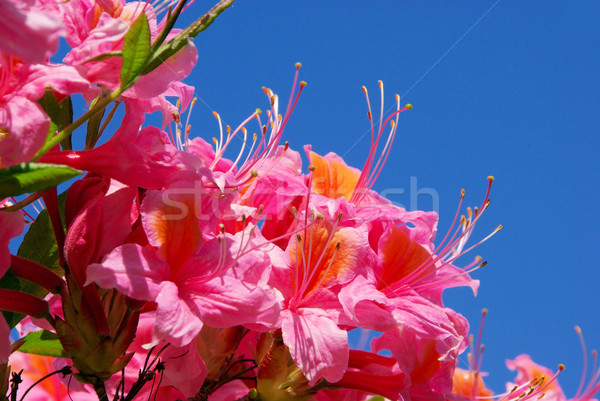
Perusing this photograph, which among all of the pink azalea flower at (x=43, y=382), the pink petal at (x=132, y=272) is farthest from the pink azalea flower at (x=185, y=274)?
the pink azalea flower at (x=43, y=382)

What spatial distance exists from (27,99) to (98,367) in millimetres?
453

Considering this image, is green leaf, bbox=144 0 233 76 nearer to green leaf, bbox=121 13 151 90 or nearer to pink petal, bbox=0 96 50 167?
green leaf, bbox=121 13 151 90

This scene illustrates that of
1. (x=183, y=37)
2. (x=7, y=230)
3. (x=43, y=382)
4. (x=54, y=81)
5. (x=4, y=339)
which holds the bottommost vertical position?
(x=43, y=382)

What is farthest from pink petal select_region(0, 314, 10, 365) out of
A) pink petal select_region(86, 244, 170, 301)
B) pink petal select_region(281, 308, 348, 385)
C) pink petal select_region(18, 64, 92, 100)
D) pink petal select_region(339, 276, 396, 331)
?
pink petal select_region(339, 276, 396, 331)

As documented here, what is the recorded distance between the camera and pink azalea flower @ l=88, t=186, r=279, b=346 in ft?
3.47

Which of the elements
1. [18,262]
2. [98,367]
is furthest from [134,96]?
[98,367]

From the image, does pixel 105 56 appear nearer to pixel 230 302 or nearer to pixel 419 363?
pixel 230 302

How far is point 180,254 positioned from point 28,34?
0.48 metres

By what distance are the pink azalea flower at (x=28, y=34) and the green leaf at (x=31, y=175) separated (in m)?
0.15

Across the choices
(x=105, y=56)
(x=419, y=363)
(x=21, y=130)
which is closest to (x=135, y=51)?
(x=105, y=56)

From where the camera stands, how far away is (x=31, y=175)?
891 mm

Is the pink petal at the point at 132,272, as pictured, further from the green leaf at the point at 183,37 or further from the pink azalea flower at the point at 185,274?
the green leaf at the point at 183,37

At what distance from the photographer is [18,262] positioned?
115cm

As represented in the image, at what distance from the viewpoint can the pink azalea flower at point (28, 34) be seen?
0.79 meters
